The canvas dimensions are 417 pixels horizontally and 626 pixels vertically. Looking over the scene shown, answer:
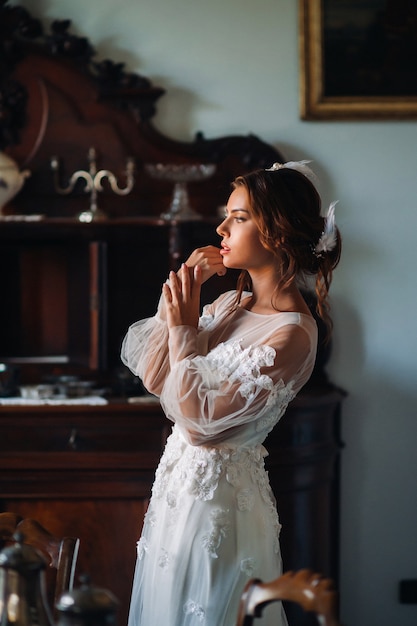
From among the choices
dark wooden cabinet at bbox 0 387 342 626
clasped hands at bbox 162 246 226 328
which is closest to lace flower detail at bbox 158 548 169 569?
clasped hands at bbox 162 246 226 328

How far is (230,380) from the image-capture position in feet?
7.05

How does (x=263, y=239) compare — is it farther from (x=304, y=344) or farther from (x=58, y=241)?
(x=58, y=241)

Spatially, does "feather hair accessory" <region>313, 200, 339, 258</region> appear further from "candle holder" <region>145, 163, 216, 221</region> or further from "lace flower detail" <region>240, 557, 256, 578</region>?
"candle holder" <region>145, 163, 216, 221</region>

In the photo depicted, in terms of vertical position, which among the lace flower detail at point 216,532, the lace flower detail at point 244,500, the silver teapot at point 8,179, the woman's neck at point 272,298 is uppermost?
the silver teapot at point 8,179

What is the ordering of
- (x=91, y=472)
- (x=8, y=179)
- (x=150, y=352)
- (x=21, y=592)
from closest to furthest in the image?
(x=21, y=592) → (x=150, y=352) → (x=91, y=472) → (x=8, y=179)

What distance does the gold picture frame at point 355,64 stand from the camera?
12.3 feet

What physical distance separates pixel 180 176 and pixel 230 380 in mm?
1682

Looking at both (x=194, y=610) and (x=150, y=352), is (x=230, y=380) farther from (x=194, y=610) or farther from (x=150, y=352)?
(x=194, y=610)

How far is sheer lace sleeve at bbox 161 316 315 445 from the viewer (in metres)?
2.12

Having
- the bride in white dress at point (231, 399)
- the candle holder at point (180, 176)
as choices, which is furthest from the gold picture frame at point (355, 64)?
the bride in white dress at point (231, 399)

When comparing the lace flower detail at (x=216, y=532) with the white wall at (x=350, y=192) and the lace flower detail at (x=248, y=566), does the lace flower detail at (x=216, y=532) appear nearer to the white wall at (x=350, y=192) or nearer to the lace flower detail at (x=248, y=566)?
the lace flower detail at (x=248, y=566)

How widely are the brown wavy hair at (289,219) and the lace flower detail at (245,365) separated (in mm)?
209

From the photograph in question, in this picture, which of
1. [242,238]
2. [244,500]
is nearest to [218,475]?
[244,500]

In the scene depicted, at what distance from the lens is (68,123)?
149 inches
